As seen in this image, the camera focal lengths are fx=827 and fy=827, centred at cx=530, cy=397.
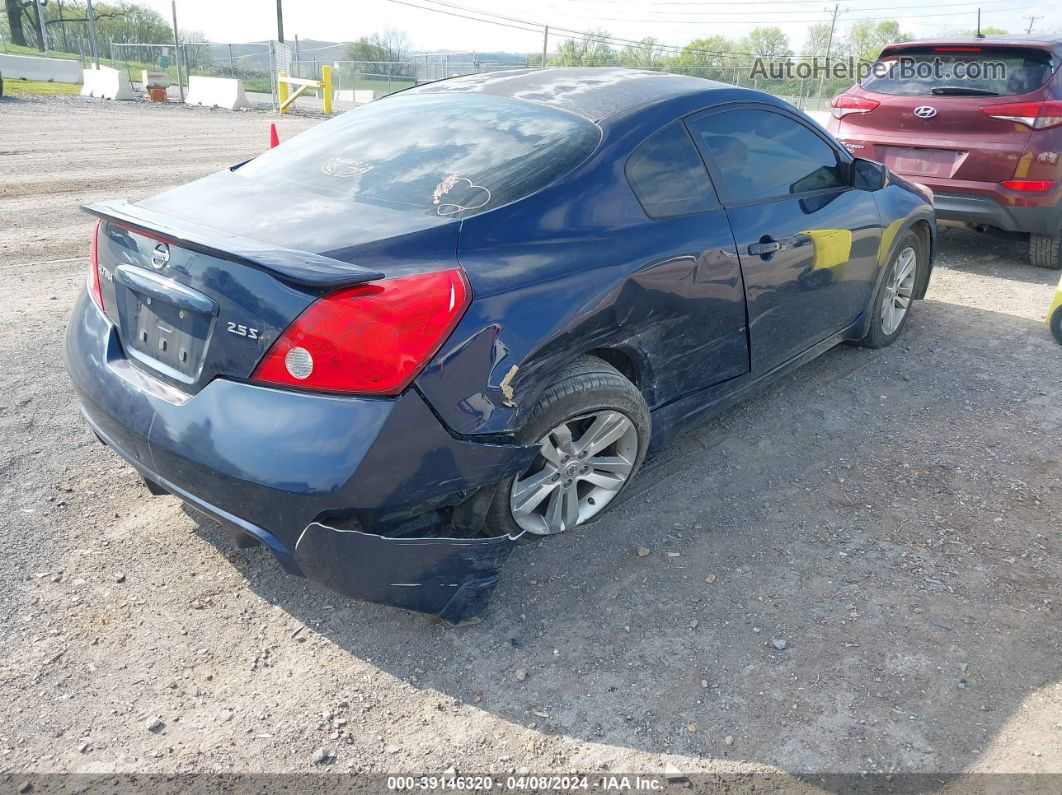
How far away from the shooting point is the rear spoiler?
2238 millimetres

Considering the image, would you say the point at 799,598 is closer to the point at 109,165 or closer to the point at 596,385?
the point at 596,385

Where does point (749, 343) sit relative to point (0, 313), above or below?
above

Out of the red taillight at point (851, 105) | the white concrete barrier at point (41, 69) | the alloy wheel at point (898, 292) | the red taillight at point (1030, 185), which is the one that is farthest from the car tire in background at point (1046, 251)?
the white concrete barrier at point (41, 69)

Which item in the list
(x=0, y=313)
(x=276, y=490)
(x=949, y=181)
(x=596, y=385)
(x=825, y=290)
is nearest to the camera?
(x=276, y=490)

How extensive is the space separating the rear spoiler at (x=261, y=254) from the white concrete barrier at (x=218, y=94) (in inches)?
1005

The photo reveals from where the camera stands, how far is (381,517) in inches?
93.9

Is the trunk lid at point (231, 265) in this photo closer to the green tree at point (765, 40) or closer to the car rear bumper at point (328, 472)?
the car rear bumper at point (328, 472)

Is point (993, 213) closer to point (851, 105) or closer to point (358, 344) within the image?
point (851, 105)

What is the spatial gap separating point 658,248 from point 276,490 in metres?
1.62

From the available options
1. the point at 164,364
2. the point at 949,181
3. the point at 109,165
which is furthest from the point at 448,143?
the point at 109,165

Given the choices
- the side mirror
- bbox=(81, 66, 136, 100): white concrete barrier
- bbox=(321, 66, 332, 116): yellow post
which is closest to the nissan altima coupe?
the side mirror

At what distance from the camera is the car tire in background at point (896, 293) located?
16.0 ft

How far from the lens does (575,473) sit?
3.01 m

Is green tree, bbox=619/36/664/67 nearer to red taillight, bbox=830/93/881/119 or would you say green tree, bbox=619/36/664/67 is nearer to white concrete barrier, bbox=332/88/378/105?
white concrete barrier, bbox=332/88/378/105
